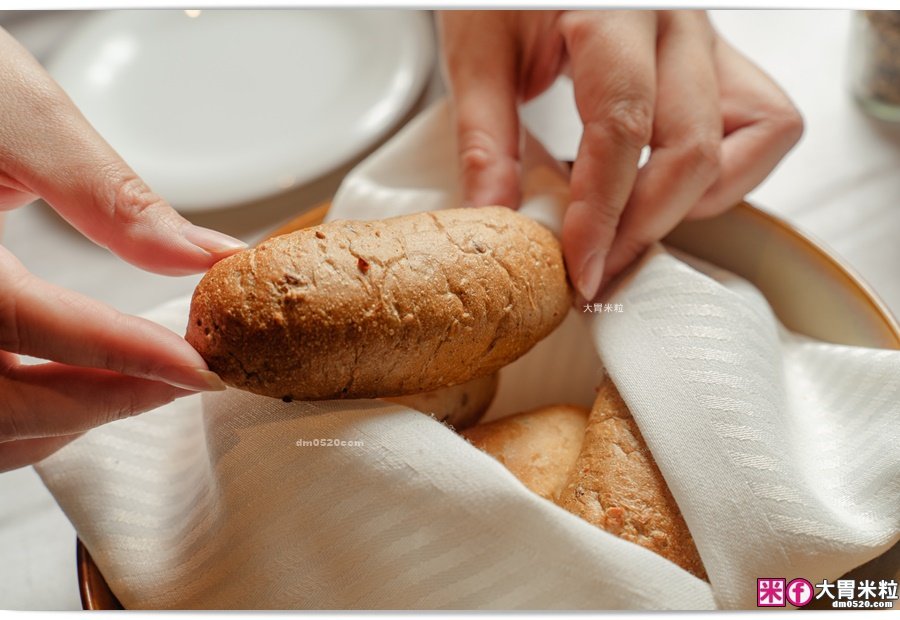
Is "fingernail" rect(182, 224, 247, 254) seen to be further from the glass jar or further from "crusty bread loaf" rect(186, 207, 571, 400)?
the glass jar

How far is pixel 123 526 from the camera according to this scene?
614mm

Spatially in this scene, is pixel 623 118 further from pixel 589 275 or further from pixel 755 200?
pixel 755 200

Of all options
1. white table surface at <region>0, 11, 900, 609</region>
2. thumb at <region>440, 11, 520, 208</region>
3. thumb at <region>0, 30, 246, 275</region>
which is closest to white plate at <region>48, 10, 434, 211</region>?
white table surface at <region>0, 11, 900, 609</region>

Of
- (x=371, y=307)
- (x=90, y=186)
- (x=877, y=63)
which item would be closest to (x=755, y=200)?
(x=877, y=63)

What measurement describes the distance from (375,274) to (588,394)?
277 mm

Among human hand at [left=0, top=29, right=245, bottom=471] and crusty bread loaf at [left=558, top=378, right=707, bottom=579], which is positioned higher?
human hand at [left=0, top=29, right=245, bottom=471]

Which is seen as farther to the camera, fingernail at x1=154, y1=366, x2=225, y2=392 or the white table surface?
the white table surface

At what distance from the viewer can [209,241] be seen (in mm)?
571

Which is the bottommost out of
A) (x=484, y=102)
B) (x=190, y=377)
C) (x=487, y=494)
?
(x=487, y=494)

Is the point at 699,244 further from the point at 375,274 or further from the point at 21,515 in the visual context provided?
the point at 21,515

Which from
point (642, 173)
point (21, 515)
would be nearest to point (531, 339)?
point (642, 173)

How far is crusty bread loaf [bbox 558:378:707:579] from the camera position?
0.57 m

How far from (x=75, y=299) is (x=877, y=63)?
3.04 ft

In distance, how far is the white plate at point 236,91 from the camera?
952 mm
